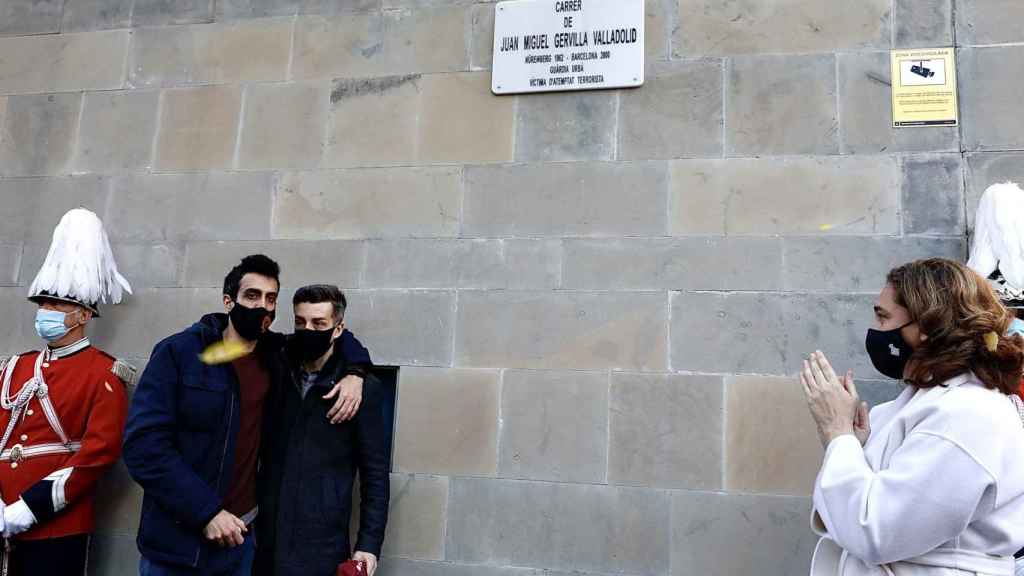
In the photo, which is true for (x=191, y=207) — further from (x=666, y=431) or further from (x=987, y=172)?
(x=987, y=172)

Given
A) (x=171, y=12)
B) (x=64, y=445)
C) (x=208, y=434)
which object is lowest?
(x=64, y=445)

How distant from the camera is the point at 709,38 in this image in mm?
4102

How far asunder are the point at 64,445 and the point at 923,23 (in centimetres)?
432

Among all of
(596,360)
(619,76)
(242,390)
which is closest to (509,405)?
(596,360)

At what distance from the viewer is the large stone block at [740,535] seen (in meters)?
3.55

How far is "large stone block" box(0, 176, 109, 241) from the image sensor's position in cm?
463

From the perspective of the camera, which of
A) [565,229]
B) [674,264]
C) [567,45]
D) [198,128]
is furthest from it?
[198,128]

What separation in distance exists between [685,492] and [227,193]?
270 cm

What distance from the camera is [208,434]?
3.37 metres

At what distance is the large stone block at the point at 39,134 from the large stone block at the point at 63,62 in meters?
0.07

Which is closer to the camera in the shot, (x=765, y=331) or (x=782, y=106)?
(x=765, y=331)

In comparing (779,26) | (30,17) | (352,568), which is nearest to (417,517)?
(352,568)

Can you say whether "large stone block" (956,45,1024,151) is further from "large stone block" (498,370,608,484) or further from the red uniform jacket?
the red uniform jacket

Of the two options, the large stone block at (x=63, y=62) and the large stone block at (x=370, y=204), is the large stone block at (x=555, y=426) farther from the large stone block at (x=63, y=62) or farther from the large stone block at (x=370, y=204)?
the large stone block at (x=63, y=62)
